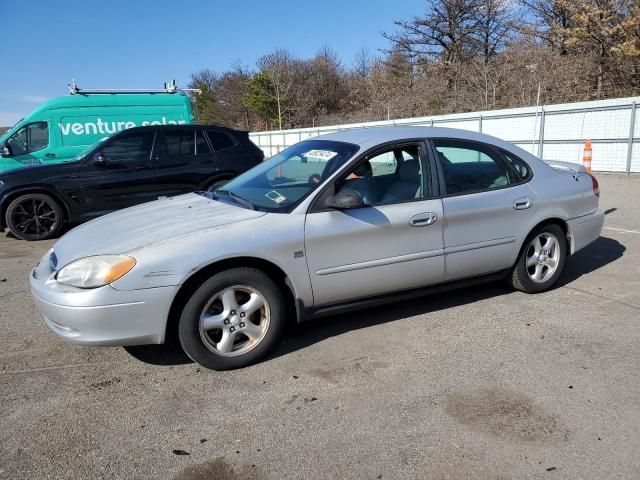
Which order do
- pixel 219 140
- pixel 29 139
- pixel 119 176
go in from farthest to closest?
pixel 29 139, pixel 219 140, pixel 119 176

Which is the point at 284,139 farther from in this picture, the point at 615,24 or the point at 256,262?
the point at 256,262

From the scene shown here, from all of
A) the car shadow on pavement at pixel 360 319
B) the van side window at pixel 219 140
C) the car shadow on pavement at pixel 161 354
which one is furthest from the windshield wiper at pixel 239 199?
the van side window at pixel 219 140

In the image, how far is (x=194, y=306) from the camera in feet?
10.2

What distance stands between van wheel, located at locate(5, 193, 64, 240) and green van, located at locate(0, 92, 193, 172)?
9.65 ft

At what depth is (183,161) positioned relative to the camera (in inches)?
330

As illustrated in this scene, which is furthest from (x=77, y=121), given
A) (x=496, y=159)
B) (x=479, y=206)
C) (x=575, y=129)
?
(x=575, y=129)

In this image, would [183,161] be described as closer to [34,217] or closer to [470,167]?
[34,217]

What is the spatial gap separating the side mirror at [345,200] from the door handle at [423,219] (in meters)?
0.50

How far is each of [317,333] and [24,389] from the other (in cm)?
200

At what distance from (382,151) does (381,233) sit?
0.69 m

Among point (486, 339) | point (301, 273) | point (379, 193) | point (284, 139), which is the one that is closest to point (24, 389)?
point (301, 273)

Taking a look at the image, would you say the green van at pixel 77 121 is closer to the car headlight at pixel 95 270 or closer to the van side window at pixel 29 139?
→ the van side window at pixel 29 139

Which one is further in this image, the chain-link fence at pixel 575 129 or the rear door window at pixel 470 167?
the chain-link fence at pixel 575 129

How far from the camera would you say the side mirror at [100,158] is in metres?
7.80
